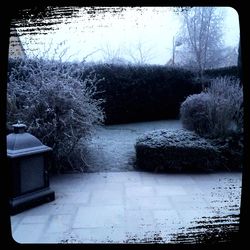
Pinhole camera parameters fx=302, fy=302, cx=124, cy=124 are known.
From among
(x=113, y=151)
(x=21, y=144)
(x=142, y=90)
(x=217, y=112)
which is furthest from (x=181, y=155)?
(x=142, y=90)

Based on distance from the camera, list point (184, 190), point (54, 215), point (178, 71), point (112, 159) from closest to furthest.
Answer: point (54, 215) < point (184, 190) < point (112, 159) < point (178, 71)

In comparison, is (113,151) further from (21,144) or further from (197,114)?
(21,144)

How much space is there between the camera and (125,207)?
311 centimetres

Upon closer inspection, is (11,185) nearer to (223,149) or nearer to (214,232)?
(214,232)

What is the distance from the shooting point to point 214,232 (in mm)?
1261

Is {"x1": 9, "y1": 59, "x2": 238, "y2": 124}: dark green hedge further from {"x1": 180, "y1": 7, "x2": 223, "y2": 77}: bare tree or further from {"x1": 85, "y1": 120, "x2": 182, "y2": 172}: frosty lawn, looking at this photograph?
{"x1": 85, "y1": 120, "x2": 182, "y2": 172}: frosty lawn

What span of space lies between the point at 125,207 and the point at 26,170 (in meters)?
A: 1.08

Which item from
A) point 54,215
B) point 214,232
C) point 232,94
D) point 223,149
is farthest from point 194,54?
point 214,232

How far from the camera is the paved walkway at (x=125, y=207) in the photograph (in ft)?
8.12

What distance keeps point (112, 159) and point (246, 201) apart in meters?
4.12

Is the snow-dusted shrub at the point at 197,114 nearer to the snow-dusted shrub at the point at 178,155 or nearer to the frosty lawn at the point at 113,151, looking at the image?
the snow-dusted shrub at the point at 178,155

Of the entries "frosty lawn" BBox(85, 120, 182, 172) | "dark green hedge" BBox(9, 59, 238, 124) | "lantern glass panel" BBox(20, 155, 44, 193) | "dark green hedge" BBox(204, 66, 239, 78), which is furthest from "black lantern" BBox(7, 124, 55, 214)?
"dark green hedge" BBox(204, 66, 239, 78)

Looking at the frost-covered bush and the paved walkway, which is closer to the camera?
the paved walkway

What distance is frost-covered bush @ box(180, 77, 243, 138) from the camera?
495 cm
